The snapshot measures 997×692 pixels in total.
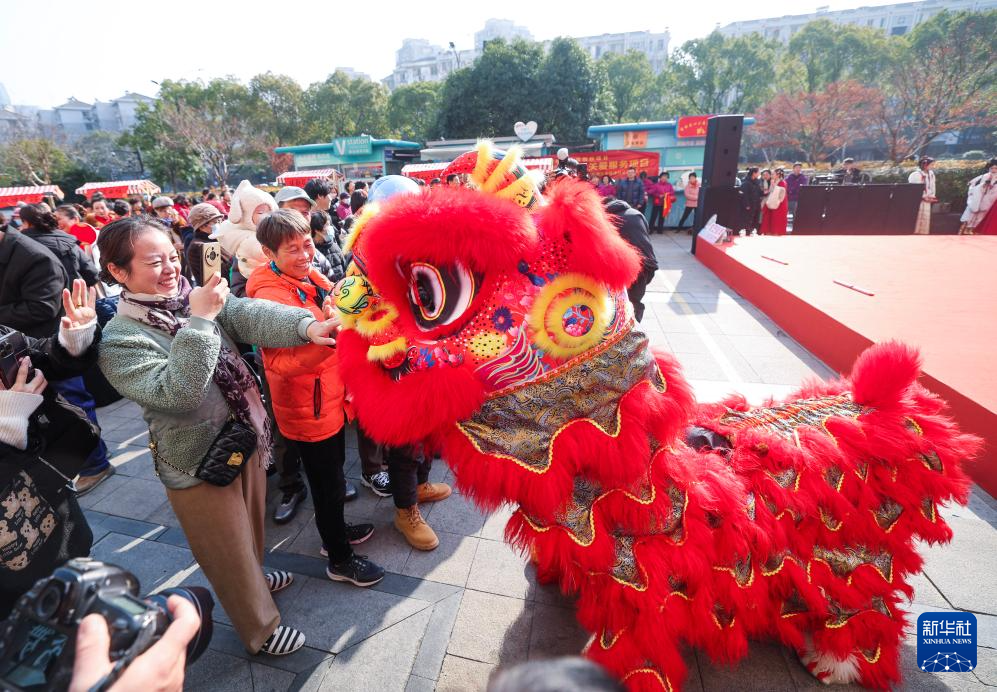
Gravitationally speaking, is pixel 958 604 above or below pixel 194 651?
below

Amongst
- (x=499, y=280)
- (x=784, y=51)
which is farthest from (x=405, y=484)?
(x=784, y=51)

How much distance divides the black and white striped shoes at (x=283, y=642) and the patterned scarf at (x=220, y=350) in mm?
818

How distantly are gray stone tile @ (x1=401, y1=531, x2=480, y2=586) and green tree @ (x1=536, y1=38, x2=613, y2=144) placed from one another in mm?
26604

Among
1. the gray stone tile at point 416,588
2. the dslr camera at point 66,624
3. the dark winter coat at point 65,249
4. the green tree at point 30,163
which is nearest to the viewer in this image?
the dslr camera at point 66,624

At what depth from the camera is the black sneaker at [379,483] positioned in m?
3.19

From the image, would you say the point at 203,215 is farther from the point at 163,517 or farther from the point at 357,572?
the point at 357,572

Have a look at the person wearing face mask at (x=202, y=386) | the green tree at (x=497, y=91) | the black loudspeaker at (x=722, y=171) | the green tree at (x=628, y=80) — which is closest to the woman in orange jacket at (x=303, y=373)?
the person wearing face mask at (x=202, y=386)

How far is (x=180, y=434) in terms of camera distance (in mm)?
1625

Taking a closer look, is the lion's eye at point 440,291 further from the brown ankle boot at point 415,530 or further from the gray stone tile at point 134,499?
the gray stone tile at point 134,499

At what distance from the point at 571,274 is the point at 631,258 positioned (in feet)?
0.61

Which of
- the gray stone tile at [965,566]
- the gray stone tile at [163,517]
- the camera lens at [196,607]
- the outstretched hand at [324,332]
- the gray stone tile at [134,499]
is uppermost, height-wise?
the outstretched hand at [324,332]

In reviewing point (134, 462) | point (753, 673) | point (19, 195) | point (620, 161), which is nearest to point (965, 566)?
point (753, 673)

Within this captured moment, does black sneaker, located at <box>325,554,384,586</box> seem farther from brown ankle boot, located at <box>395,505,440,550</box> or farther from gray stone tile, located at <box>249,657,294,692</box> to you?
gray stone tile, located at <box>249,657,294,692</box>

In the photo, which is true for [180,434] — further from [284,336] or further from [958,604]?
[958,604]
